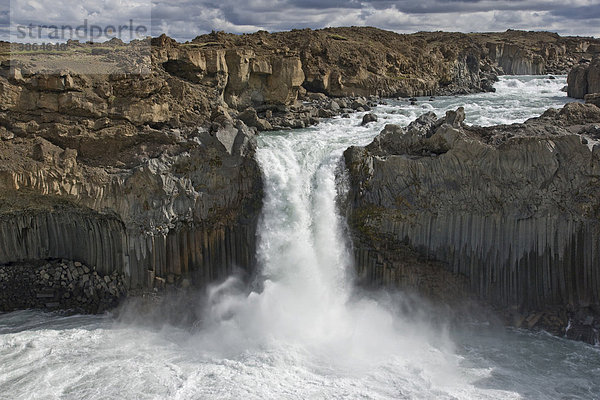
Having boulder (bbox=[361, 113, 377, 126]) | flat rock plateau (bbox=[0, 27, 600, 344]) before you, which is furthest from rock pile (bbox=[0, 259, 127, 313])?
boulder (bbox=[361, 113, 377, 126])

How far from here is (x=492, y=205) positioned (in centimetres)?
2084

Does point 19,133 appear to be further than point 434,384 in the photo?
Yes

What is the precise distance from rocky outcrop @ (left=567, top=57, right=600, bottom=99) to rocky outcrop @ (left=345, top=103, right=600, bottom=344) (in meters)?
19.2

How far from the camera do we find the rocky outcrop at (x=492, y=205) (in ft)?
65.6

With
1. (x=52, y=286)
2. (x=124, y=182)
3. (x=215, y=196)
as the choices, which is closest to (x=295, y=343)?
(x=215, y=196)

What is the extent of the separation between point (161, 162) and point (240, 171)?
317 centimetres

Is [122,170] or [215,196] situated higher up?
[122,170]

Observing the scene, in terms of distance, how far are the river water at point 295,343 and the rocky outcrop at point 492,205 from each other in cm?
135

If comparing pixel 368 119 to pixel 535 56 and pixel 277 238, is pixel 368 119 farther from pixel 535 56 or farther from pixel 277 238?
pixel 535 56

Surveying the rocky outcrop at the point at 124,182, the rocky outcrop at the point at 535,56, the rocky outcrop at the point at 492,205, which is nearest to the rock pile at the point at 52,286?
the rocky outcrop at the point at 124,182

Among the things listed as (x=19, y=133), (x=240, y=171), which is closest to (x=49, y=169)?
(x=19, y=133)

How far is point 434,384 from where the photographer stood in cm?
1709

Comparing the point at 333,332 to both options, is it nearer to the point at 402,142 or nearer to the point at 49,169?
the point at 402,142

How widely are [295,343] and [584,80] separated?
110 ft
